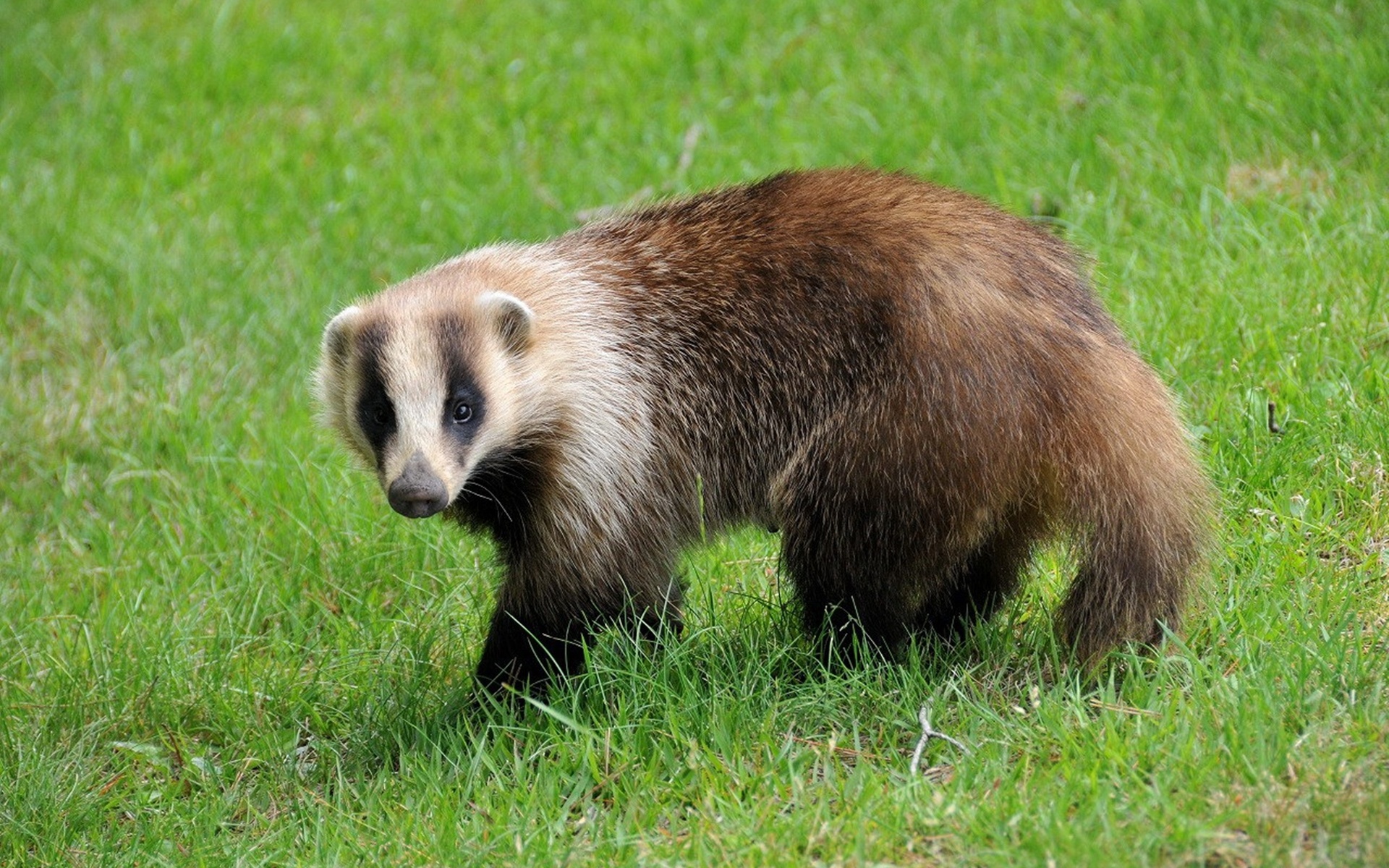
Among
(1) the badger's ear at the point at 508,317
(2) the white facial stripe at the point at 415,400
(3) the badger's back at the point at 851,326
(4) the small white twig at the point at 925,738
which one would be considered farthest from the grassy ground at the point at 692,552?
(1) the badger's ear at the point at 508,317

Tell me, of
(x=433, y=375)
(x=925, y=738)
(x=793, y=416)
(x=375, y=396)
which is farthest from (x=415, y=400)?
(x=925, y=738)

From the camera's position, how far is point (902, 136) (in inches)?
352

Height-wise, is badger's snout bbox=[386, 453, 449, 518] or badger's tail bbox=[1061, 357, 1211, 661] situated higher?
badger's snout bbox=[386, 453, 449, 518]

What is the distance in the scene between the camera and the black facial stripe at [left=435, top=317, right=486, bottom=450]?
5.17 m

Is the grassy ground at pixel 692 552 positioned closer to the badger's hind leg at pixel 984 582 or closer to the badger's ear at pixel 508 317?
the badger's hind leg at pixel 984 582

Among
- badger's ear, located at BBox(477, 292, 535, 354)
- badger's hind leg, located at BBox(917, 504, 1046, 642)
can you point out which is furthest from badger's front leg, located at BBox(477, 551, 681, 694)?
badger's hind leg, located at BBox(917, 504, 1046, 642)

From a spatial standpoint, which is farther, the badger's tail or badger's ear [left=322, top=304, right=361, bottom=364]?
badger's ear [left=322, top=304, right=361, bottom=364]

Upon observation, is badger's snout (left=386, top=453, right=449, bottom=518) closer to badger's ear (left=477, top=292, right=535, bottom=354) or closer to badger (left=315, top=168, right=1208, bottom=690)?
badger (left=315, top=168, right=1208, bottom=690)

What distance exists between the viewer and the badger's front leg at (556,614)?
536 cm

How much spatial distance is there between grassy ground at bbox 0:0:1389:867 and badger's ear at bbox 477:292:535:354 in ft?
3.76

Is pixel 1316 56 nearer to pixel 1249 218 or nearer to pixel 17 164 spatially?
pixel 1249 218

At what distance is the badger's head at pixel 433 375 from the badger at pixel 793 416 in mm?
10

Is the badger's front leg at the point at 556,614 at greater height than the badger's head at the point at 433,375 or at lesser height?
lesser

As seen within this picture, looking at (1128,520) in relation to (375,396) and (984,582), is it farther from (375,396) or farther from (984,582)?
(375,396)
